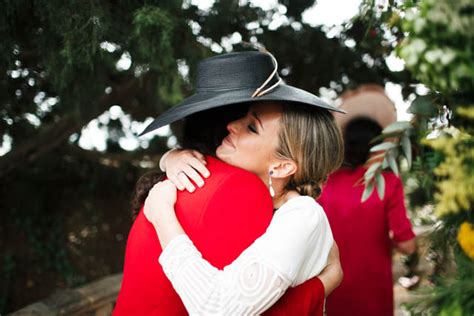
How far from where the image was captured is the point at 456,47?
103 centimetres

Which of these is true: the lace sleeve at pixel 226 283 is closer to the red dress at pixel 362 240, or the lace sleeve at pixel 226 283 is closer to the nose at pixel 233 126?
the nose at pixel 233 126

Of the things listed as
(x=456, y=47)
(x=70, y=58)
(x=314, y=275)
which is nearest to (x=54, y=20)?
(x=70, y=58)

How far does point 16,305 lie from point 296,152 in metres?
4.87

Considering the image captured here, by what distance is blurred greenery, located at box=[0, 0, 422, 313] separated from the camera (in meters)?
2.20

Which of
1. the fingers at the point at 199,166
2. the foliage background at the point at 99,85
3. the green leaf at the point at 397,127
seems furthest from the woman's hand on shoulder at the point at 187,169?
the foliage background at the point at 99,85

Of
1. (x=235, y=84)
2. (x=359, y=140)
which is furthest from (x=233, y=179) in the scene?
(x=359, y=140)

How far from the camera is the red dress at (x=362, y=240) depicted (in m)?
2.85

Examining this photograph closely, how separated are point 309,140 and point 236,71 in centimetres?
33

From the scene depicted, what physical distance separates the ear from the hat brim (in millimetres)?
198

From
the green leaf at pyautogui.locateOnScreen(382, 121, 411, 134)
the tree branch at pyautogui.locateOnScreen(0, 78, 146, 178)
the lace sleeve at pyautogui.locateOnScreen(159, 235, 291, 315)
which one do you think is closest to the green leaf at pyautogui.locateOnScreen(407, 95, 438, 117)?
the green leaf at pyautogui.locateOnScreen(382, 121, 411, 134)

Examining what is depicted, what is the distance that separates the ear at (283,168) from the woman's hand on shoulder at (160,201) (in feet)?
1.08

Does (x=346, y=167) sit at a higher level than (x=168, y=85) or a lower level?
lower

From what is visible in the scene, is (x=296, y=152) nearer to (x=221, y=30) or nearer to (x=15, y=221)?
(x=221, y=30)

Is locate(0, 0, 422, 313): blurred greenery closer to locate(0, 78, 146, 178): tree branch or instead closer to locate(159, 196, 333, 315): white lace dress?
locate(0, 78, 146, 178): tree branch
